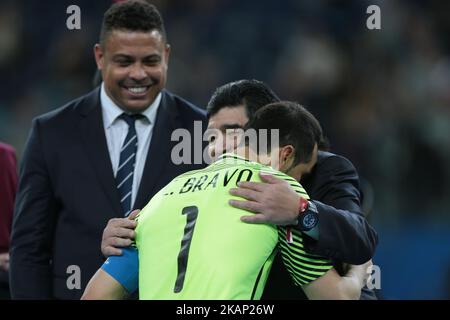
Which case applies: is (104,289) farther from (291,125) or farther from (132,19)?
(132,19)

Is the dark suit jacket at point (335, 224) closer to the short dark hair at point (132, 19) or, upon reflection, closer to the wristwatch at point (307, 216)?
the wristwatch at point (307, 216)

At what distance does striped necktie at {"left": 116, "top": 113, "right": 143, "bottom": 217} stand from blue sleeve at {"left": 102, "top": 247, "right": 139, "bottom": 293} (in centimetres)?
88

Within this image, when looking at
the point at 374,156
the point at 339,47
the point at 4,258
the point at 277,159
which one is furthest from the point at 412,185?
the point at 277,159

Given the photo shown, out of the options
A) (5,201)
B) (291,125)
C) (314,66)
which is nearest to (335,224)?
(291,125)

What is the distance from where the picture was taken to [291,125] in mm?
2703

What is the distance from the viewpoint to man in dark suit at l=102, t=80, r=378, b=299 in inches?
97.3

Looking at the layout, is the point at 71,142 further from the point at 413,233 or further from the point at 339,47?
the point at 339,47

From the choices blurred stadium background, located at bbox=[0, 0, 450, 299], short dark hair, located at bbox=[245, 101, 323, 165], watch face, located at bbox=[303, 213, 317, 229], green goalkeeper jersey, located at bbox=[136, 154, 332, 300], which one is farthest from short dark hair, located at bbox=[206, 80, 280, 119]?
blurred stadium background, located at bbox=[0, 0, 450, 299]

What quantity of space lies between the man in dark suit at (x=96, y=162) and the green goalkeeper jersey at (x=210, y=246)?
948mm

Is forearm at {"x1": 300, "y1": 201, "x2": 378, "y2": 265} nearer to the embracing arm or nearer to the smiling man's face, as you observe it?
the embracing arm

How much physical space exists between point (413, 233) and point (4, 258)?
3.46 metres

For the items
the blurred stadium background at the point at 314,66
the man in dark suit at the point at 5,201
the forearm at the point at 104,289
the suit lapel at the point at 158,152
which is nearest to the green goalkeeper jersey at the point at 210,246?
the forearm at the point at 104,289

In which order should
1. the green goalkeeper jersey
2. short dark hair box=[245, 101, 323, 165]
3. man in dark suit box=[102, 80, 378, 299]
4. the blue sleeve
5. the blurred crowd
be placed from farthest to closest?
the blurred crowd, short dark hair box=[245, 101, 323, 165], the blue sleeve, man in dark suit box=[102, 80, 378, 299], the green goalkeeper jersey

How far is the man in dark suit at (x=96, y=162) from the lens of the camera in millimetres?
3465
